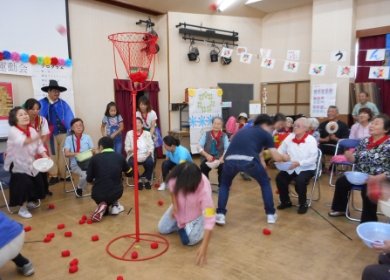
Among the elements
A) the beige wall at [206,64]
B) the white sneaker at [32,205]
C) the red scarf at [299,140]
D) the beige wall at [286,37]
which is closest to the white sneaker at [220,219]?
the red scarf at [299,140]

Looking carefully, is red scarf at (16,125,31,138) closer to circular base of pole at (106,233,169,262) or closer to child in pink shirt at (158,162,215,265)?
circular base of pole at (106,233,169,262)

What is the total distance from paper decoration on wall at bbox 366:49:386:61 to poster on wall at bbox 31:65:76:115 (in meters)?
5.69

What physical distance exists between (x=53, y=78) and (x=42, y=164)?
232 cm

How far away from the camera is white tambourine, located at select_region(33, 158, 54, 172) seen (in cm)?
372

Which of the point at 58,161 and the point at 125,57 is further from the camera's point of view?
the point at 58,161

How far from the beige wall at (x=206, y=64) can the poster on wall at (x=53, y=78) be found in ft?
7.23

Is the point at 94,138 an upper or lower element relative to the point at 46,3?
lower

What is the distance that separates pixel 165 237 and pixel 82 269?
0.86 metres

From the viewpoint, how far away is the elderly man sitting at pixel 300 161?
3.75 m

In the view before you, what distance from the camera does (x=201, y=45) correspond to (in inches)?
297

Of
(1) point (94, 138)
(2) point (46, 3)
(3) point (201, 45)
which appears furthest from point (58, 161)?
(3) point (201, 45)

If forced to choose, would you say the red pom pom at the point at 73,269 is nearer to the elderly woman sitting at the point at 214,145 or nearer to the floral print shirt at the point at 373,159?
the elderly woman sitting at the point at 214,145

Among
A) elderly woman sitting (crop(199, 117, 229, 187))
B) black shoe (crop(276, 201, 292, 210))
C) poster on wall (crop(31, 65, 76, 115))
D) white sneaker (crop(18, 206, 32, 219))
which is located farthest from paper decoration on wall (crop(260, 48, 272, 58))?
white sneaker (crop(18, 206, 32, 219))

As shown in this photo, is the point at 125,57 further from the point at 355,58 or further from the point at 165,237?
the point at 355,58
